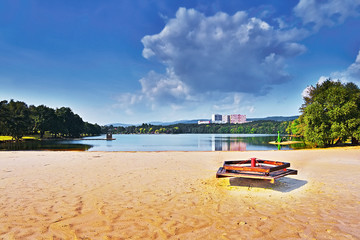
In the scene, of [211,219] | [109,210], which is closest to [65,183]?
[109,210]

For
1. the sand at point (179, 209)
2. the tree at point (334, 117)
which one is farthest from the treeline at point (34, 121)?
the tree at point (334, 117)

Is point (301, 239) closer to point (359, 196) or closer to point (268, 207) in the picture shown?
point (268, 207)

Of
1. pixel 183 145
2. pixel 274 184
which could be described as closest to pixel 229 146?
pixel 183 145

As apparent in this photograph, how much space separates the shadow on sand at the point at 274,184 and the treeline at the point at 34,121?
91.7 m

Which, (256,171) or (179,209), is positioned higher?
(256,171)

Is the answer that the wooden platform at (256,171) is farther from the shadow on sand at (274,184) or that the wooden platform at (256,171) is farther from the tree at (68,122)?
the tree at (68,122)

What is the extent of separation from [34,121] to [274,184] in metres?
121

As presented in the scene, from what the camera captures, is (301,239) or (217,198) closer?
(301,239)

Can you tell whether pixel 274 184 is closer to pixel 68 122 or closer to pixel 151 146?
pixel 151 146

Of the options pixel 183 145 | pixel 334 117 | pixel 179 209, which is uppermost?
pixel 334 117

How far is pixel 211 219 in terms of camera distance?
5.65 metres

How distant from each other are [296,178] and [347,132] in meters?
36.1

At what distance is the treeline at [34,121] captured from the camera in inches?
3081

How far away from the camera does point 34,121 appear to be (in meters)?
104
